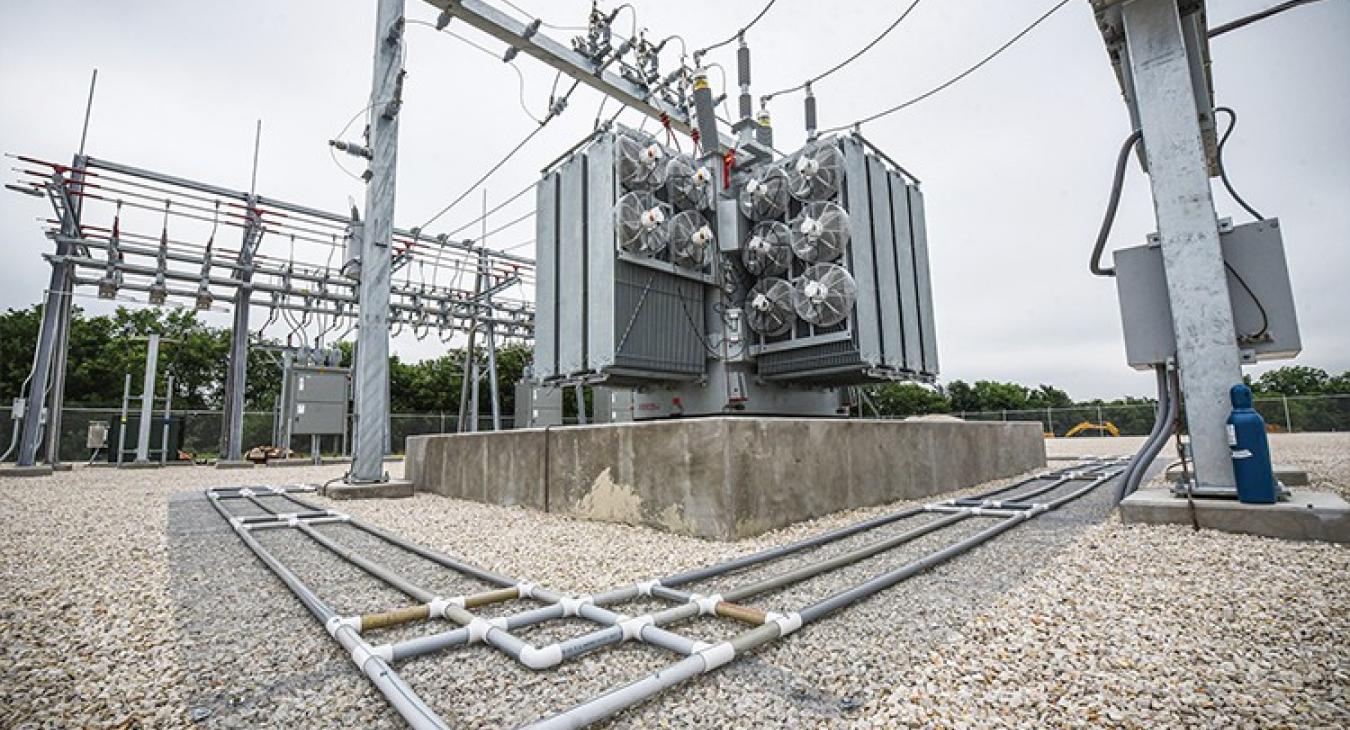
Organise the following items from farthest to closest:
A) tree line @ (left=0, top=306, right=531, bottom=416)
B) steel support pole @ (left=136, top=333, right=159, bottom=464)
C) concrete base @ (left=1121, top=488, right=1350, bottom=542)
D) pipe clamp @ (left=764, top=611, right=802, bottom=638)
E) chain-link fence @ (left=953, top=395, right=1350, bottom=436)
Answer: tree line @ (left=0, top=306, right=531, bottom=416), chain-link fence @ (left=953, top=395, right=1350, bottom=436), steel support pole @ (left=136, top=333, right=159, bottom=464), concrete base @ (left=1121, top=488, right=1350, bottom=542), pipe clamp @ (left=764, top=611, right=802, bottom=638)

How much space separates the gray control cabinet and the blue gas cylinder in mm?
16224

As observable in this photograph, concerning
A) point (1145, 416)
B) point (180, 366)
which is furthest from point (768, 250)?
point (180, 366)

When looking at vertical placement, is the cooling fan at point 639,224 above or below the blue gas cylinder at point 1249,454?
above

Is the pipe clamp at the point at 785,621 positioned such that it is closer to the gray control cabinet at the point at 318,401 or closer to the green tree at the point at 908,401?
the gray control cabinet at the point at 318,401

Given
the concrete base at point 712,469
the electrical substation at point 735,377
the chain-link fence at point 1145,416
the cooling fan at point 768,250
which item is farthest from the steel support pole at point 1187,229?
the chain-link fence at point 1145,416

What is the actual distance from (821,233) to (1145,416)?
95.4 feet

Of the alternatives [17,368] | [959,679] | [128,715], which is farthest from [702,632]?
[17,368]

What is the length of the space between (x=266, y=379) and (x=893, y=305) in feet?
139

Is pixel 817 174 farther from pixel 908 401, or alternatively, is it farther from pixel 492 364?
pixel 908 401

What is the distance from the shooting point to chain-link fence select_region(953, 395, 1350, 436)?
2091cm

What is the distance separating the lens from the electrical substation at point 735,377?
7.02 feet

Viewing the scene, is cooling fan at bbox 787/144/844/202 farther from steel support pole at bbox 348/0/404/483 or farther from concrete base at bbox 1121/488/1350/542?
steel support pole at bbox 348/0/404/483

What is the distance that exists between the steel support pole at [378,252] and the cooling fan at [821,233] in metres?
4.63

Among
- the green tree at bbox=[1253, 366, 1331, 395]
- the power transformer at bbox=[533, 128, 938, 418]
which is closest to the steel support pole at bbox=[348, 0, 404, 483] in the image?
the power transformer at bbox=[533, 128, 938, 418]
